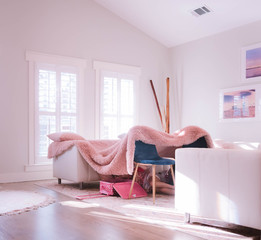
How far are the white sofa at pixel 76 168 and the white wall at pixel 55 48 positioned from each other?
1035 mm

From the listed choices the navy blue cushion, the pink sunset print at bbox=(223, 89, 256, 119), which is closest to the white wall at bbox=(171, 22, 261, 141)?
the pink sunset print at bbox=(223, 89, 256, 119)

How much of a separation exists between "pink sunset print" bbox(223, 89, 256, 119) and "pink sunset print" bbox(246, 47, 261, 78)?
0.90 feet

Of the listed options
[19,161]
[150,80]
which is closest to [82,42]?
[150,80]

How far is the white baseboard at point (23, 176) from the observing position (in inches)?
199

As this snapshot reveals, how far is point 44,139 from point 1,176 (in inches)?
34.2

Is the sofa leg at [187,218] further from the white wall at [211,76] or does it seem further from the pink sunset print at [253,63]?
the pink sunset print at [253,63]

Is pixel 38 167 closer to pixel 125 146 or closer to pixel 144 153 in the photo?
pixel 125 146

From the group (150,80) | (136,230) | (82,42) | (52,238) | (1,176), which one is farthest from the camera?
(150,80)

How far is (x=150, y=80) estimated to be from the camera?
6773mm

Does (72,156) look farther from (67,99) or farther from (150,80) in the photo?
(150,80)

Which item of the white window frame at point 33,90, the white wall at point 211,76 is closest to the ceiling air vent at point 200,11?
the white wall at point 211,76

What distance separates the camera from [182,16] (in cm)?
577

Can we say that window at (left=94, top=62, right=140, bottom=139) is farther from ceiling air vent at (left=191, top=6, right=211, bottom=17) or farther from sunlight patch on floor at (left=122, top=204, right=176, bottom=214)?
sunlight patch on floor at (left=122, top=204, right=176, bottom=214)

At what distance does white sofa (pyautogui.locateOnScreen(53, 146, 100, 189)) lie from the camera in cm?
432
